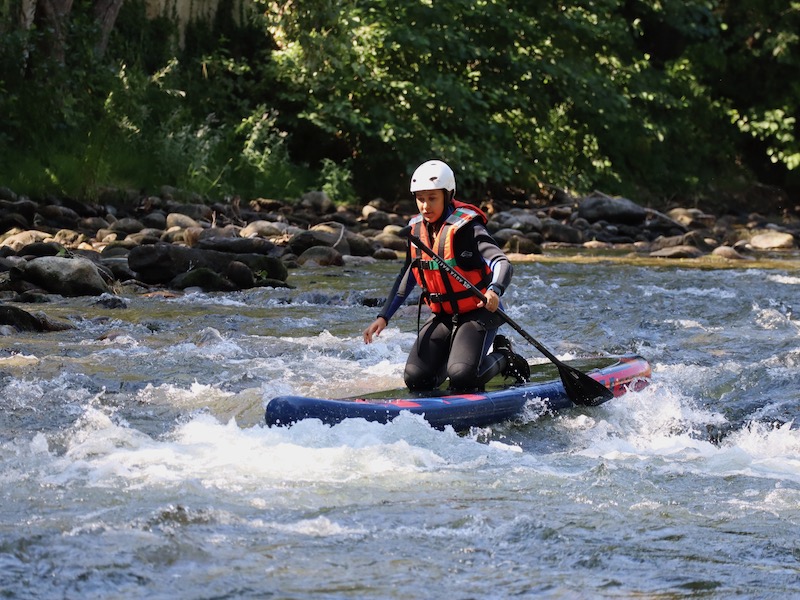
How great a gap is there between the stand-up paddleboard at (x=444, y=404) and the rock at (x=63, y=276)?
14.0ft

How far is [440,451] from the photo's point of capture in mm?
5043

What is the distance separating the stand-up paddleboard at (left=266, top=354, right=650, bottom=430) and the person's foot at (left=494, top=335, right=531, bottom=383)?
0.10 metres

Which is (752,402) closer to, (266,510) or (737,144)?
(266,510)

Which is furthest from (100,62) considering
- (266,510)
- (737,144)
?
(737,144)

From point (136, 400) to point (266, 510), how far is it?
212cm

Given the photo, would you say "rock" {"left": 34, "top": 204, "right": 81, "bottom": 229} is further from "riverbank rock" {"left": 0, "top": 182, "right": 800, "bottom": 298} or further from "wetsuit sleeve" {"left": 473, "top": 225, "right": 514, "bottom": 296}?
"wetsuit sleeve" {"left": 473, "top": 225, "right": 514, "bottom": 296}

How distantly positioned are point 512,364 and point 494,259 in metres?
0.69

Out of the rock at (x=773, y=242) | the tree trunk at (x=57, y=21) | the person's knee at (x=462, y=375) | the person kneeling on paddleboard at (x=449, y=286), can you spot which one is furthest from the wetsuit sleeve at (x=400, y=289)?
the rock at (x=773, y=242)

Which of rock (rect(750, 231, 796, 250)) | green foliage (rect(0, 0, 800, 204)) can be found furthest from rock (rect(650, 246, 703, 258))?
green foliage (rect(0, 0, 800, 204))

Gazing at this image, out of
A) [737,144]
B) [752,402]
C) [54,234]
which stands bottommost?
[752,402]

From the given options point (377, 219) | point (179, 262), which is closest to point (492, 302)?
point (179, 262)

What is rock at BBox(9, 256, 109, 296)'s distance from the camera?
9297mm

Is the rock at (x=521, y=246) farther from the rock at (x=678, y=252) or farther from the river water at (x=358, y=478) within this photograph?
the river water at (x=358, y=478)

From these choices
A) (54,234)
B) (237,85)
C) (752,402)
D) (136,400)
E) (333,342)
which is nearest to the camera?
(136,400)
